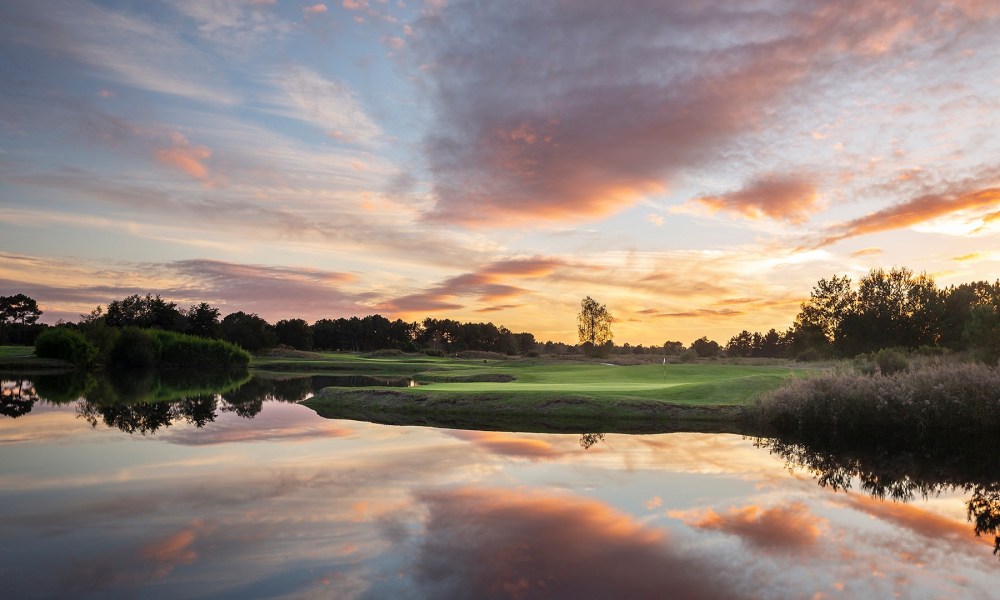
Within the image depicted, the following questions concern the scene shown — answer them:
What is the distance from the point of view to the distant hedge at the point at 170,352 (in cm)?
6144

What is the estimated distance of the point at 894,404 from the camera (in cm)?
2041

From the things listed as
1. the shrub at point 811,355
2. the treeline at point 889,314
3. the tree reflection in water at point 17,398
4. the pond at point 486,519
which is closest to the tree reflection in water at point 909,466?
the pond at point 486,519

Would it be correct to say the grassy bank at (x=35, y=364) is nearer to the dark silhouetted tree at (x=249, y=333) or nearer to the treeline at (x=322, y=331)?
the treeline at (x=322, y=331)

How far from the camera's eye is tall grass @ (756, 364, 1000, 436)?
1953cm

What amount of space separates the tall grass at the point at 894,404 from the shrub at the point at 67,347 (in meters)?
59.0

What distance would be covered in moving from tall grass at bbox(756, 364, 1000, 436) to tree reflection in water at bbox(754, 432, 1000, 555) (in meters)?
0.80

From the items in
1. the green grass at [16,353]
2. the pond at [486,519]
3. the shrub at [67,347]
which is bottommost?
the pond at [486,519]

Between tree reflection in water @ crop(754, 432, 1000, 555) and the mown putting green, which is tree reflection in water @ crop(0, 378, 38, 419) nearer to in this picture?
the mown putting green

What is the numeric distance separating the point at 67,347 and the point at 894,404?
2529 inches

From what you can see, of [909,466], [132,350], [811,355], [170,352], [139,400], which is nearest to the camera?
[909,466]

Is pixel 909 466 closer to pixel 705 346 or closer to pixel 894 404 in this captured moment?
pixel 894 404

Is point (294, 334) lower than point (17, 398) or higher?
higher

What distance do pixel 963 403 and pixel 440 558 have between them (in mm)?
20009

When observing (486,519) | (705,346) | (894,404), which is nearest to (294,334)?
(705,346)
